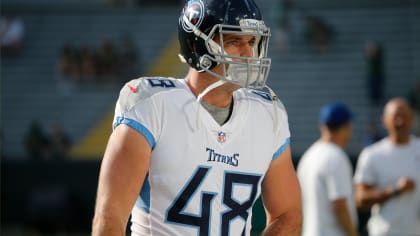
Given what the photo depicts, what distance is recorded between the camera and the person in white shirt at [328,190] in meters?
5.82

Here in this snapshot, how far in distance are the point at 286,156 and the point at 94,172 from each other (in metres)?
10.5

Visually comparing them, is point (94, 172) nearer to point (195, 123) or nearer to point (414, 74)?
point (414, 74)

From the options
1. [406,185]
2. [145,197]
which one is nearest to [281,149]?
[145,197]

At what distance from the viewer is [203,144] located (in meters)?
3.25

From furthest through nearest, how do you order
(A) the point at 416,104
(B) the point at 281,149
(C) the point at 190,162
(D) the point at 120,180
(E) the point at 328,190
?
(A) the point at 416,104, (E) the point at 328,190, (B) the point at 281,149, (C) the point at 190,162, (D) the point at 120,180

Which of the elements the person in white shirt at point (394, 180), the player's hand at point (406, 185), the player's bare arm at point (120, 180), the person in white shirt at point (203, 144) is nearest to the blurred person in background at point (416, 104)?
the person in white shirt at point (394, 180)

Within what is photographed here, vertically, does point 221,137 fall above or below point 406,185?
above

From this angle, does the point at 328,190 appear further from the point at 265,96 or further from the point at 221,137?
the point at 221,137

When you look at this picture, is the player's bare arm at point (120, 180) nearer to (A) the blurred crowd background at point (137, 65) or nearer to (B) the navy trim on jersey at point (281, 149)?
(B) the navy trim on jersey at point (281, 149)

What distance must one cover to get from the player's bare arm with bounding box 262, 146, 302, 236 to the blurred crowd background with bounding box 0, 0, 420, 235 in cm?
1104

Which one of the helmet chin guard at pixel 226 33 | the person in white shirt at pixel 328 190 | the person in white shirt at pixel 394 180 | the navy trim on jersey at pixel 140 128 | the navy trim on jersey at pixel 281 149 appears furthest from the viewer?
the person in white shirt at pixel 394 180

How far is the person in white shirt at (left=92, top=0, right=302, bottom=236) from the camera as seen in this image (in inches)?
122

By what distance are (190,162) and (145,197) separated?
0.66ft

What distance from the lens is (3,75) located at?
19578 mm
